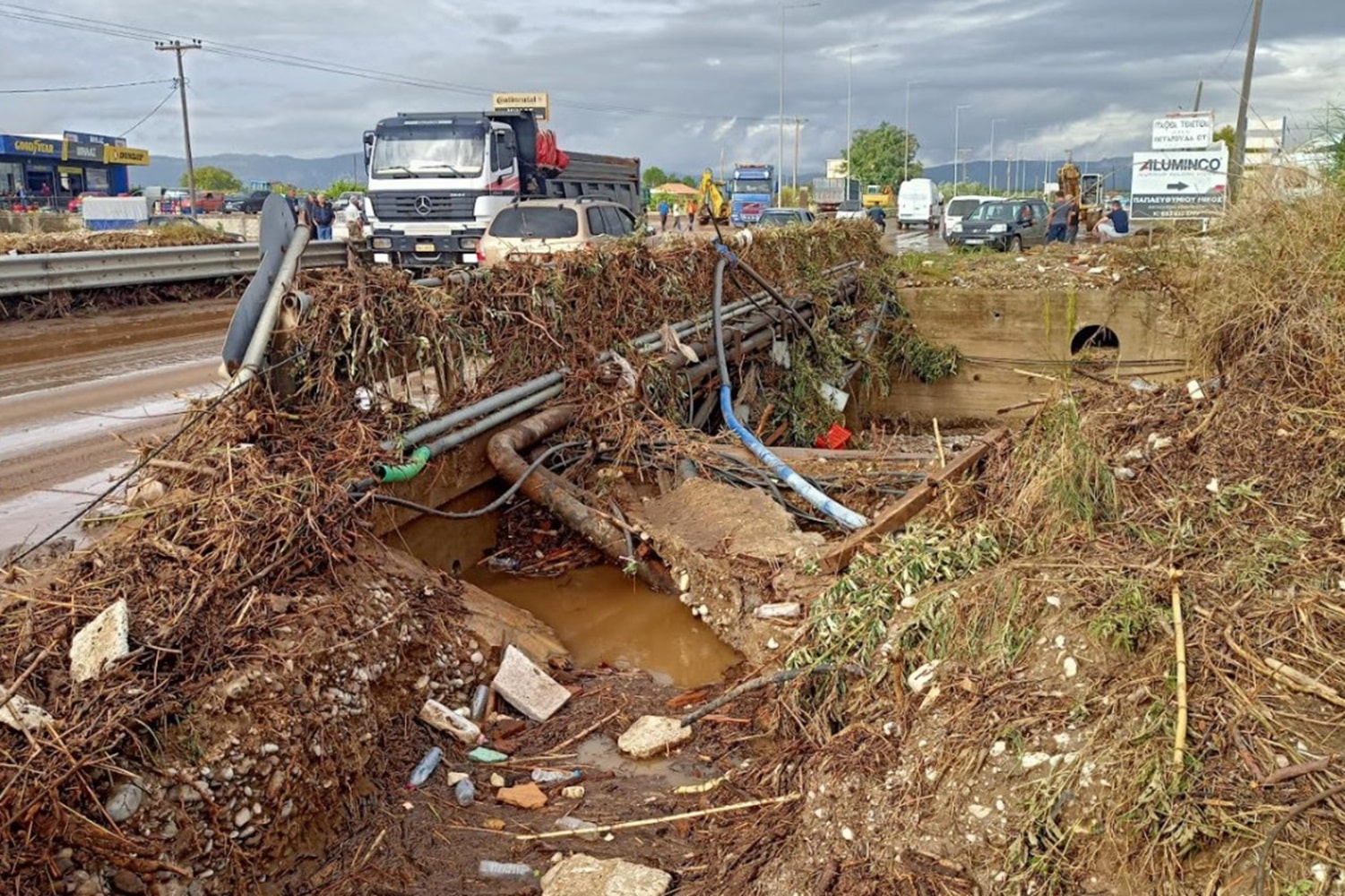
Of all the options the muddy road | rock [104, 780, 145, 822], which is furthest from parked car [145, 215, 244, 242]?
rock [104, 780, 145, 822]

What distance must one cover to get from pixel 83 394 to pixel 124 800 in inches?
303

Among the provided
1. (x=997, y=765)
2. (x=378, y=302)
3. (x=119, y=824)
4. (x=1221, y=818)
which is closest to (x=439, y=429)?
(x=378, y=302)

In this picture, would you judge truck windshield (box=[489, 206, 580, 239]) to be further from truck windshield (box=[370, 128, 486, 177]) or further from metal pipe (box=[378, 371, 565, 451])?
metal pipe (box=[378, 371, 565, 451])

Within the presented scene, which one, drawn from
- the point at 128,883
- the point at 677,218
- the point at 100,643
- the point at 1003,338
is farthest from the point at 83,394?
the point at 677,218

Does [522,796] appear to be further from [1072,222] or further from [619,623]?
[1072,222]

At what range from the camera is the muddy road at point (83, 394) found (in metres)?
7.01

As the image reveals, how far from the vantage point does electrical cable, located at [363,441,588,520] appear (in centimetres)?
592

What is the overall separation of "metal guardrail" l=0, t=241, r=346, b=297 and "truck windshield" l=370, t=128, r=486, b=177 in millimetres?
2211

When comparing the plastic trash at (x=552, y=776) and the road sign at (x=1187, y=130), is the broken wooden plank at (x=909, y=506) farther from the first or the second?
the road sign at (x=1187, y=130)

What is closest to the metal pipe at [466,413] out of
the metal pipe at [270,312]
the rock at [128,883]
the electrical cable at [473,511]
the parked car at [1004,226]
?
the electrical cable at [473,511]

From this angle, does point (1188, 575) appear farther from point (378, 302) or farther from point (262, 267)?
point (262, 267)

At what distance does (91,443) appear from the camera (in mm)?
8273

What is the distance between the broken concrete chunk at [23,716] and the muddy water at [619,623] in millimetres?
3167

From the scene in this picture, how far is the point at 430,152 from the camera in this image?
63.4ft
